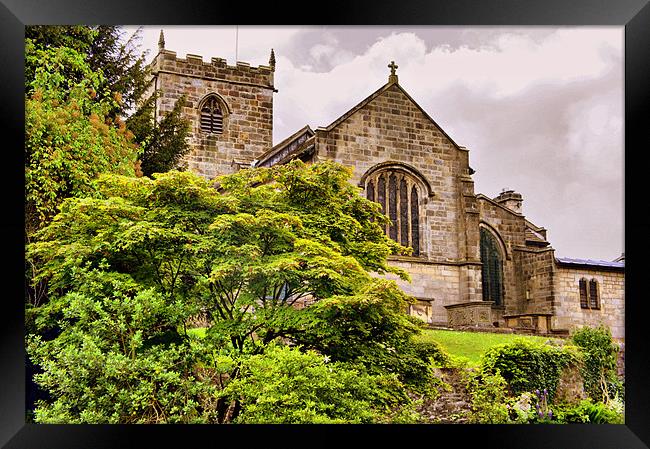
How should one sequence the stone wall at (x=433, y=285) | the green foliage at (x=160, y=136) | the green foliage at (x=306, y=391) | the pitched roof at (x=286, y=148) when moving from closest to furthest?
1. the green foliage at (x=306, y=391)
2. the stone wall at (x=433, y=285)
3. the pitched roof at (x=286, y=148)
4. the green foliage at (x=160, y=136)

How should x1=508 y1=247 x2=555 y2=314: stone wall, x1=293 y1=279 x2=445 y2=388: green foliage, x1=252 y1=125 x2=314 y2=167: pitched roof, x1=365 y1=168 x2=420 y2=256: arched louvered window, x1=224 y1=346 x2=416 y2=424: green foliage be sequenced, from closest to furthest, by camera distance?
x1=224 y1=346 x2=416 y2=424: green foliage, x1=293 y1=279 x2=445 y2=388: green foliage, x1=252 y1=125 x2=314 y2=167: pitched roof, x1=508 y1=247 x2=555 y2=314: stone wall, x1=365 y1=168 x2=420 y2=256: arched louvered window

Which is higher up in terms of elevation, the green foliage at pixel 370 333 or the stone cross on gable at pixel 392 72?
the stone cross on gable at pixel 392 72

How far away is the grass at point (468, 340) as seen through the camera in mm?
8531

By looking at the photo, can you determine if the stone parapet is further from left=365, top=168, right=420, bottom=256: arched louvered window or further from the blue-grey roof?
the blue-grey roof

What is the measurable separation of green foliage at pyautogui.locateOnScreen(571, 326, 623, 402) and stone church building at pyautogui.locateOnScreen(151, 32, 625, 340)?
129 millimetres

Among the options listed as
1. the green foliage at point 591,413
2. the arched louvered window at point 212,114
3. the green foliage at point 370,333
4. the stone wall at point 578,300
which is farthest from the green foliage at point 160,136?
the green foliage at point 591,413

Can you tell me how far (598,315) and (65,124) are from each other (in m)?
6.16

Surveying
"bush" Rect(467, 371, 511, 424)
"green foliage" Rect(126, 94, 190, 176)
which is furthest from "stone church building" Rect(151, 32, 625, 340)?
"bush" Rect(467, 371, 511, 424)

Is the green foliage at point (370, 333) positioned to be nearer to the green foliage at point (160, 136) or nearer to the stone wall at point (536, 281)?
the stone wall at point (536, 281)

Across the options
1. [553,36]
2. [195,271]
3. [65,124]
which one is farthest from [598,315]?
[65,124]

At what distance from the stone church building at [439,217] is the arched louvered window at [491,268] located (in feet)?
0.04

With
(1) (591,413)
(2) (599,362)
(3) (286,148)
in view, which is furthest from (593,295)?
(3) (286,148)

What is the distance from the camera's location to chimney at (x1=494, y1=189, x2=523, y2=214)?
909cm
